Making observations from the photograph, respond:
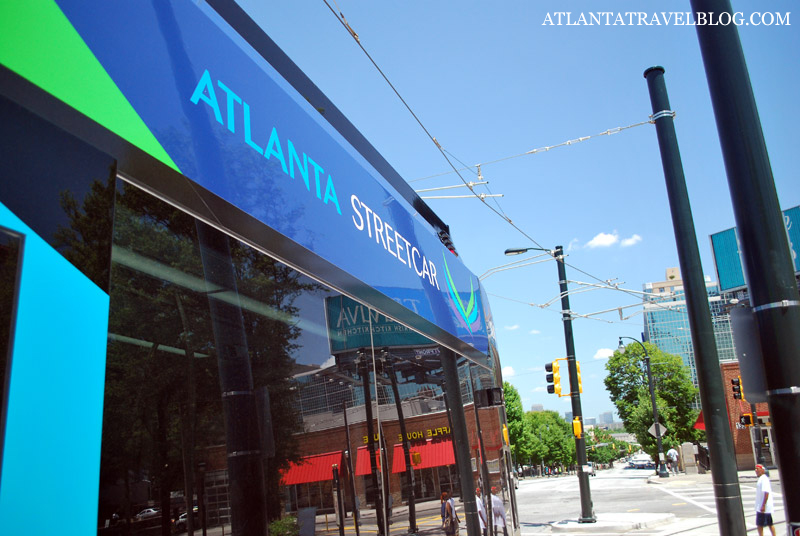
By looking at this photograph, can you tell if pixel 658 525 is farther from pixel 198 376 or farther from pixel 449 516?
pixel 198 376

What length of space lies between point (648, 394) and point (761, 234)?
58.9 metres

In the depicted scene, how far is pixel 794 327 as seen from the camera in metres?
3.77

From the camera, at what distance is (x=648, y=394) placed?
5762 cm

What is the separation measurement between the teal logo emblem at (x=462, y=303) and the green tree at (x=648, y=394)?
49.9 metres

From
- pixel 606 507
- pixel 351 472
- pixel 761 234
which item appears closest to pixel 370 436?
pixel 351 472

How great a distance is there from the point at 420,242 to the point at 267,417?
233 centimetres

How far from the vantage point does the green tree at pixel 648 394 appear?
178ft

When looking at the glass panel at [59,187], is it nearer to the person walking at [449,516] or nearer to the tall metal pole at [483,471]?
the person walking at [449,516]

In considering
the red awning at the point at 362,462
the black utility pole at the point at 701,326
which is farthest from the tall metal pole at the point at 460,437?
the black utility pole at the point at 701,326

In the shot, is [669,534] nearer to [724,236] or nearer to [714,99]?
[714,99]

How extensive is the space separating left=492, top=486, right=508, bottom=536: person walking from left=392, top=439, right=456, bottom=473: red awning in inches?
55.8

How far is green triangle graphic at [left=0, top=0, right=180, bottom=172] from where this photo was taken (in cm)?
139

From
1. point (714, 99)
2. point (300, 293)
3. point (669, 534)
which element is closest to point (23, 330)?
point (300, 293)

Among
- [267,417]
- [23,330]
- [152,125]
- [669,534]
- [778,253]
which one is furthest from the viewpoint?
[669,534]
